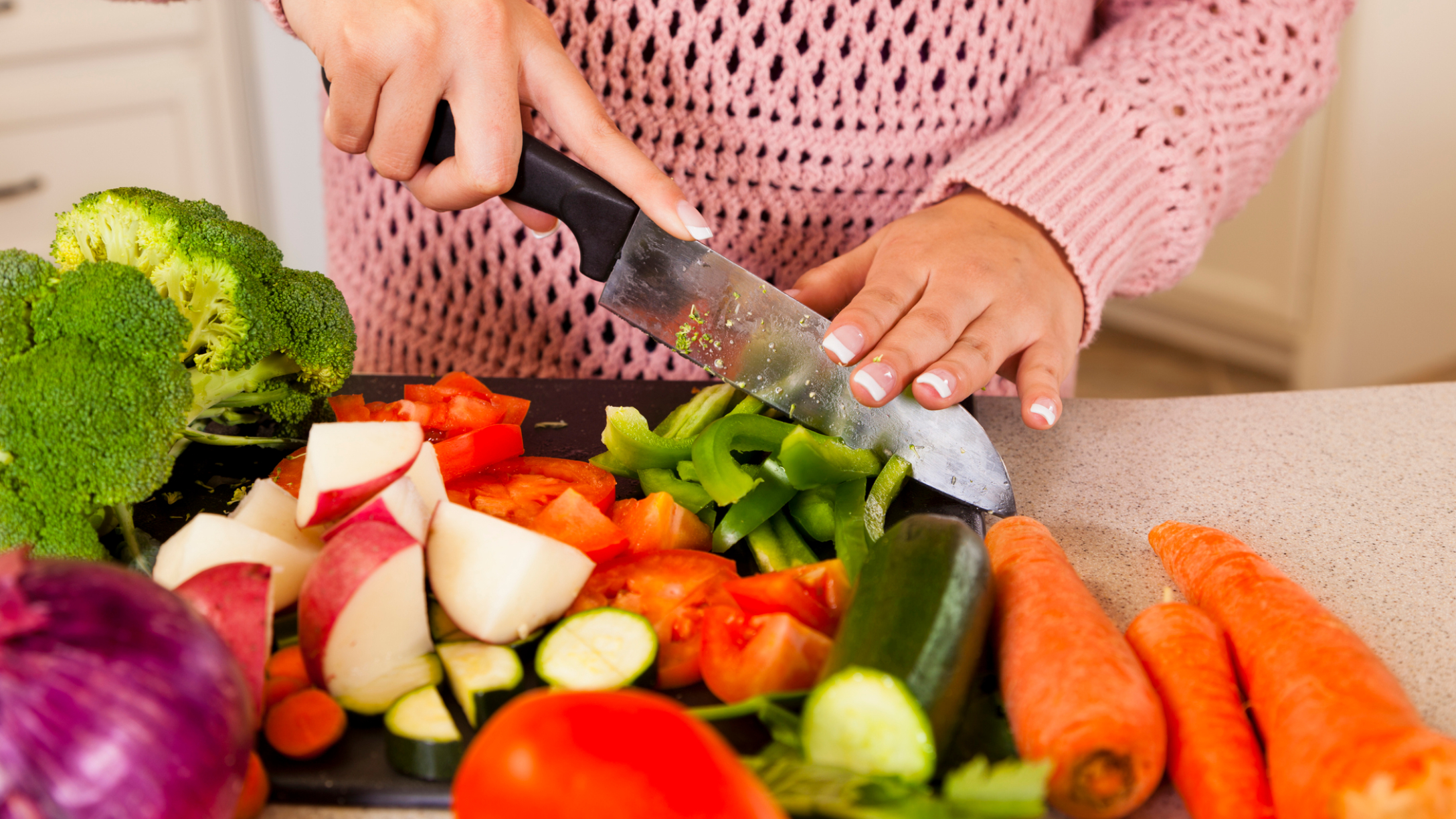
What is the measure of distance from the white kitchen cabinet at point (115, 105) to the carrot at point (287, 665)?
7.84 feet

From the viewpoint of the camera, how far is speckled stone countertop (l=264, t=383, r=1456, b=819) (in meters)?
0.89

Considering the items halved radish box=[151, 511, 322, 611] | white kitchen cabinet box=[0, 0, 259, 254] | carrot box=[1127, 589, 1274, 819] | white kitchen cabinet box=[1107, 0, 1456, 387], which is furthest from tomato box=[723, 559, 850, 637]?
white kitchen cabinet box=[1107, 0, 1456, 387]

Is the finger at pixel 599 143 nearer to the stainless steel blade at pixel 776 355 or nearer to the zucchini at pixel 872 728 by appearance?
the stainless steel blade at pixel 776 355

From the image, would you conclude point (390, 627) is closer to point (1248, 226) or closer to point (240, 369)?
point (240, 369)

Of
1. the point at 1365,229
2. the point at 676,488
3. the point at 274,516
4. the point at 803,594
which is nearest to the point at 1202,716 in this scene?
the point at 803,594

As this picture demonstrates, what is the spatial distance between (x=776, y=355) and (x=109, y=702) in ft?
2.22

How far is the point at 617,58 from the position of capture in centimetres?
126

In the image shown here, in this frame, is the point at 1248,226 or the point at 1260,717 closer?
the point at 1260,717

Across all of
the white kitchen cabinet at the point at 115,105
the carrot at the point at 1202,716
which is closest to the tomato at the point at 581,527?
the carrot at the point at 1202,716

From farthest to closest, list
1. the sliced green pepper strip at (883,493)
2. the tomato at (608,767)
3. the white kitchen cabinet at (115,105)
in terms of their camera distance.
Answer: the white kitchen cabinet at (115,105)
the sliced green pepper strip at (883,493)
the tomato at (608,767)

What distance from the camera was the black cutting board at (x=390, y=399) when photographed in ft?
2.30

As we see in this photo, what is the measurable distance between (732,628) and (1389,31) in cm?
316

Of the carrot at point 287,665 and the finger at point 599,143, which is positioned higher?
the finger at point 599,143

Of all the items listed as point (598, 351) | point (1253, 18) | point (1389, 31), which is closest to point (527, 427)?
point (598, 351)
